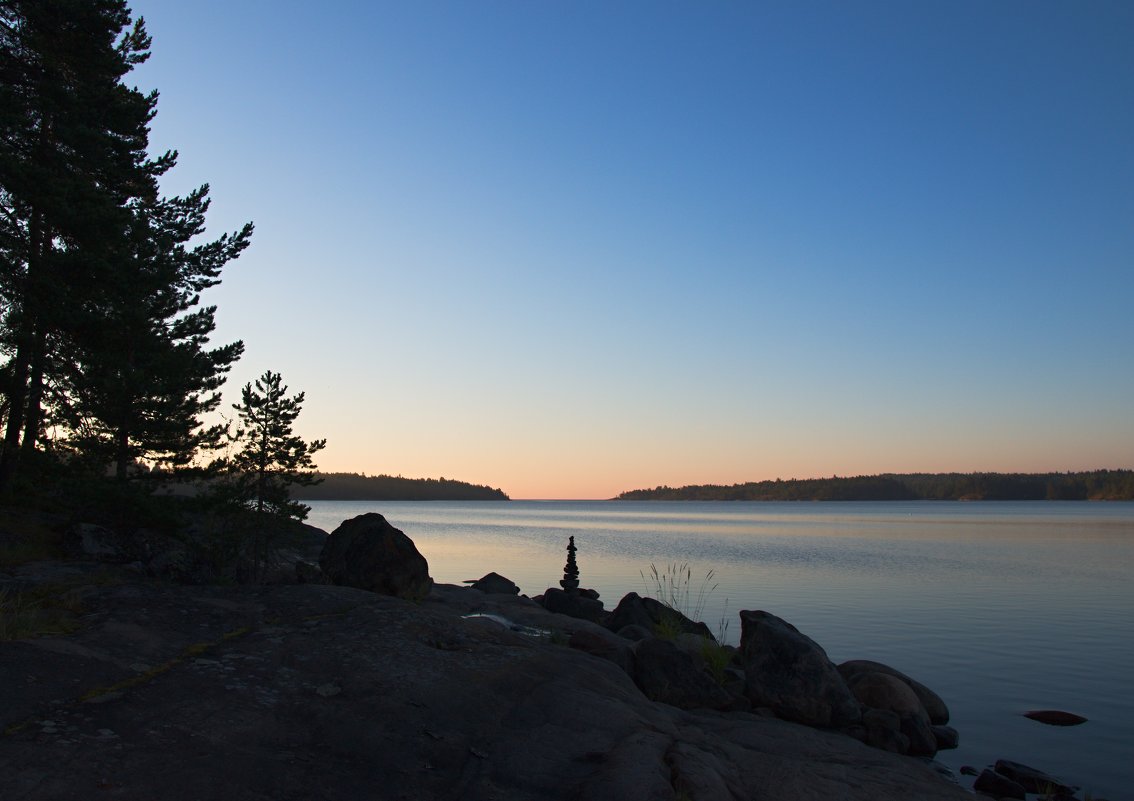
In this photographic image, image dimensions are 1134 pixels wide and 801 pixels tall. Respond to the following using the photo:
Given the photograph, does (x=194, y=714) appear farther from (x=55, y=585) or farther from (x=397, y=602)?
(x=55, y=585)

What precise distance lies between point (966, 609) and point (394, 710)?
26706mm

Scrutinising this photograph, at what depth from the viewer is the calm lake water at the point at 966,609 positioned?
14656 mm

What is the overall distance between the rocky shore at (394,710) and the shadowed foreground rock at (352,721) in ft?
0.09

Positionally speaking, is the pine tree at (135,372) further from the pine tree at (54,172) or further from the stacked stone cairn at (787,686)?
the stacked stone cairn at (787,686)

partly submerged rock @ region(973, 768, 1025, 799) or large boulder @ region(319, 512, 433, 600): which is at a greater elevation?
large boulder @ region(319, 512, 433, 600)

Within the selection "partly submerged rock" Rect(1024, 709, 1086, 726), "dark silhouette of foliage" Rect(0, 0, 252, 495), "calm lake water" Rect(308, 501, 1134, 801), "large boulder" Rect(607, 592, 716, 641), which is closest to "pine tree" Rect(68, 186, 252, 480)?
"dark silhouette of foliage" Rect(0, 0, 252, 495)

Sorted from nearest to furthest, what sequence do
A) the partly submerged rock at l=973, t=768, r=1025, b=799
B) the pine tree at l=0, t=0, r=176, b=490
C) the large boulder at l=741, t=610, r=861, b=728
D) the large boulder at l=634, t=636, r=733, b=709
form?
the partly submerged rock at l=973, t=768, r=1025, b=799, the large boulder at l=634, t=636, r=733, b=709, the large boulder at l=741, t=610, r=861, b=728, the pine tree at l=0, t=0, r=176, b=490

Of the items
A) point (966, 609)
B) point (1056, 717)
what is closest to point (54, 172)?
point (1056, 717)

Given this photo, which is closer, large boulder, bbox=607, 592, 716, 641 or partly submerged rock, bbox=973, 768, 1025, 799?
partly submerged rock, bbox=973, 768, 1025, 799

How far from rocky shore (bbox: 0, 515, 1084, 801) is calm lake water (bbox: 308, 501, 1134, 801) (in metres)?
2.53

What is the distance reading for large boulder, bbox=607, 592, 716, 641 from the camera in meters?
20.3

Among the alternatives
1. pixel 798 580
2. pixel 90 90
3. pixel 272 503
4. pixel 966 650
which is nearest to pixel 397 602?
pixel 272 503

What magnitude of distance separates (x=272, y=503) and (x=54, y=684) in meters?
12.5

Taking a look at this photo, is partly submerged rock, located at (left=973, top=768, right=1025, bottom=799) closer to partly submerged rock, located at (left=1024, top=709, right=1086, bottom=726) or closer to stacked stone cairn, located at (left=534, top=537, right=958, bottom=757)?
stacked stone cairn, located at (left=534, top=537, right=958, bottom=757)
